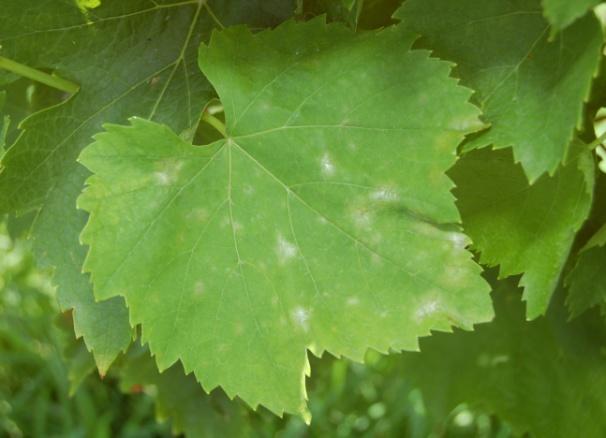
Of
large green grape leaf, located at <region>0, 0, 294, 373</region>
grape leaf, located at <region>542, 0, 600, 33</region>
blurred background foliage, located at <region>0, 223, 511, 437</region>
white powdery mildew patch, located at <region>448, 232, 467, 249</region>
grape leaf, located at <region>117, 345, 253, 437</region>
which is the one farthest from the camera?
blurred background foliage, located at <region>0, 223, 511, 437</region>

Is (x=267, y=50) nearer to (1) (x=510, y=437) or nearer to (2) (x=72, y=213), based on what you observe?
(2) (x=72, y=213)

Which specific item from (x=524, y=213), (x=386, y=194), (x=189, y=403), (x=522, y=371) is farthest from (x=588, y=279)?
(x=189, y=403)

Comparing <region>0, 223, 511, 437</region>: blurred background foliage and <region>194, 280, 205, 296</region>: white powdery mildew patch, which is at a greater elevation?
<region>194, 280, 205, 296</region>: white powdery mildew patch

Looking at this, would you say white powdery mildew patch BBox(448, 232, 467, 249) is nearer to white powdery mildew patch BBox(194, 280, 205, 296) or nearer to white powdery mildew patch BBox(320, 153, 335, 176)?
white powdery mildew patch BBox(320, 153, 335, 176)

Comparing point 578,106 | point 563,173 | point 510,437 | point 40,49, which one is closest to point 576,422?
point 563,173

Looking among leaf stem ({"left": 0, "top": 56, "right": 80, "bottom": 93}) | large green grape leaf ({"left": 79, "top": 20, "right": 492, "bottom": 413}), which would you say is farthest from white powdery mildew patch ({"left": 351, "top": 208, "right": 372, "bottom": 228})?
leaf stem ({"left": 0, "top": 56, "right": 80, "bottom": 93})

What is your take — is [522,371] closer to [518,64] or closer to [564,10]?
[518,64]

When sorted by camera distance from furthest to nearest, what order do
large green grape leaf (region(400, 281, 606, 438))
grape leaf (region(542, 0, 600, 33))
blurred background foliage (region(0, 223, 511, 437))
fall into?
1. blurred background foliage (region(0, 223, 511, 437))
2. large green grape leaf (region(400, 281, 606, 438))
3. grape leaf (region(542, 0, 600, 33))
